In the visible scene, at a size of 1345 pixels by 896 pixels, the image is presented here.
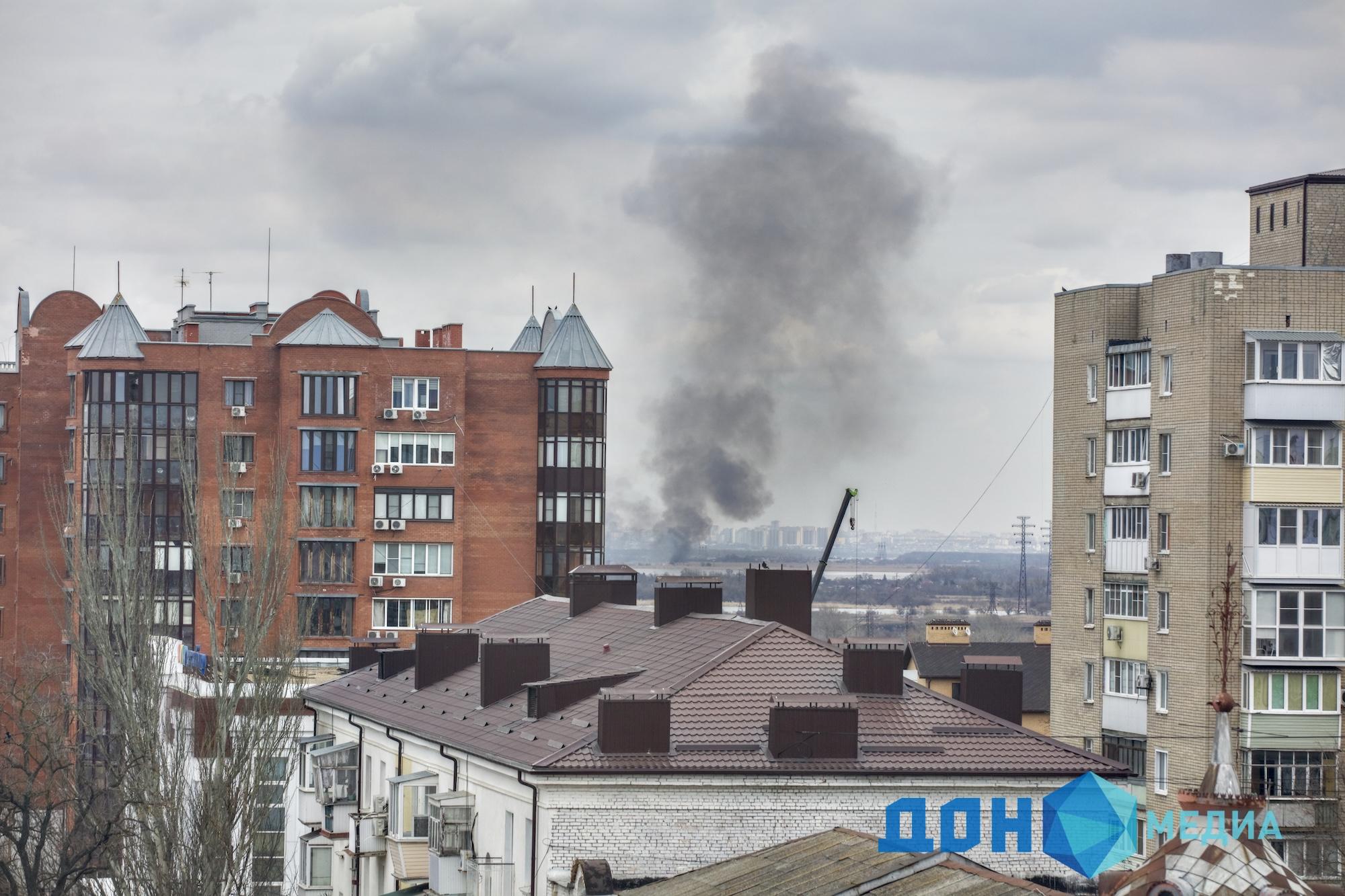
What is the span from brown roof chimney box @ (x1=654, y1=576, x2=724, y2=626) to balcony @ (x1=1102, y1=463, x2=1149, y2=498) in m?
19.0

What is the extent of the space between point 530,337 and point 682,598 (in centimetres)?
5631

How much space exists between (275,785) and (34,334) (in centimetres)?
5574

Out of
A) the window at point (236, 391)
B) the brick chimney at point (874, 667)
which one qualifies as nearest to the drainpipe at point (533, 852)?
the brick chimney at point (874, 667)

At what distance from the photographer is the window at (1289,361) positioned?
45969 millimetres

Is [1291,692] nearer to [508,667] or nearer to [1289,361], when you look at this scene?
[1289,361]

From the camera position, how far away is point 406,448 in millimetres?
75500

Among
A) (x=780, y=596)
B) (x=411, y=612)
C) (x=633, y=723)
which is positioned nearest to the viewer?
(x=633, y=723)

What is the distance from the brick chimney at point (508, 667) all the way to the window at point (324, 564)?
1735 inches

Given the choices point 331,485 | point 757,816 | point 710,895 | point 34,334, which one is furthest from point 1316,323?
point 34,334

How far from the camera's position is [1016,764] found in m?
26.0

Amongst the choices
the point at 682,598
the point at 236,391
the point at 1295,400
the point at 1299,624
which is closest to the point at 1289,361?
the point at 1295,400

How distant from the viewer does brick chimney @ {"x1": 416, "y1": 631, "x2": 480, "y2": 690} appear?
35062 mm

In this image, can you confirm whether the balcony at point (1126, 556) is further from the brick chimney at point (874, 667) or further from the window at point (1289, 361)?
the brick chimney at point (874, 667)

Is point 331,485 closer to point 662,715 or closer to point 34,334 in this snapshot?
point 34,334
